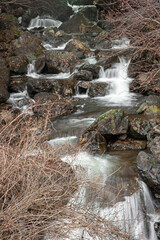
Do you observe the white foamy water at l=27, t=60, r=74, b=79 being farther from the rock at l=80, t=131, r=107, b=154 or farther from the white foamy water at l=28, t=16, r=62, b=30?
the white foamy water at l=28, t=16, r=62, b=30

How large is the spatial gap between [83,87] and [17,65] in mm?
4007

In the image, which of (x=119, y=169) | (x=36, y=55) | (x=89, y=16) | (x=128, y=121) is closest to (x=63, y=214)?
(x=119, y=169)

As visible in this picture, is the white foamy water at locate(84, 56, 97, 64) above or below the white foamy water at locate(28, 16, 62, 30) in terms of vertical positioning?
below

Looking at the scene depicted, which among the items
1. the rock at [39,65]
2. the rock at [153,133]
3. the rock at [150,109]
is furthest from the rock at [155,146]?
the rock at [39,65]

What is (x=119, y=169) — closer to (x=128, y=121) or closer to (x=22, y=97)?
(x=128, y=121)

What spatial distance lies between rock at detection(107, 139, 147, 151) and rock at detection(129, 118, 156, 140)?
0.16 metres

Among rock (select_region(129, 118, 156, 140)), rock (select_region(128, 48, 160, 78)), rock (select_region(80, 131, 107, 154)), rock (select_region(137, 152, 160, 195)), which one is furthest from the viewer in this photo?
rock (select_region(128, 48, 160, 78))

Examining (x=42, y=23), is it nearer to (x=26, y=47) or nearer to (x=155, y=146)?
(x=26, y=47)

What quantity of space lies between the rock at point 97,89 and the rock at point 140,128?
4453mm

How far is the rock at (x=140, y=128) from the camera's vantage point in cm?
602

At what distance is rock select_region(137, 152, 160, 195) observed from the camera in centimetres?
399

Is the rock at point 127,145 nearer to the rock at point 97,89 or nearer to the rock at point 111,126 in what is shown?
the rock at point 111,126

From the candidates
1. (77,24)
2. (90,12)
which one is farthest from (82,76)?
(90,12)

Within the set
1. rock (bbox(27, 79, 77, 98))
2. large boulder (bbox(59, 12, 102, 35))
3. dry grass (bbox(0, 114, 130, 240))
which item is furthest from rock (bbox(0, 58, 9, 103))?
large boulder (bbox(59, 12, 102, 35))
